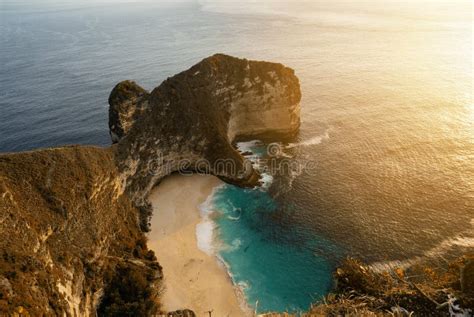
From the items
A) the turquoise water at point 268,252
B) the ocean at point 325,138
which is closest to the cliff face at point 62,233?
the turquoise water at point 268,252

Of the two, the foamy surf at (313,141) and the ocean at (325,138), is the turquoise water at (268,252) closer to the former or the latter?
the ocean at (325,138)

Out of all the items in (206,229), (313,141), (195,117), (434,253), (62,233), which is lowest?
(434,253)

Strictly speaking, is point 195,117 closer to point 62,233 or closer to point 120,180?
point 120,180

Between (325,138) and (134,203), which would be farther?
(325,138)

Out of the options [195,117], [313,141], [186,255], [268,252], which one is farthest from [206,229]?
[313,141]

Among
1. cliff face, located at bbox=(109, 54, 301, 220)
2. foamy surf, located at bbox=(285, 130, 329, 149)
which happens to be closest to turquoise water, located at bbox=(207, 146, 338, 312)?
cliff face, located at bbox=(109, 54, 301, 220)

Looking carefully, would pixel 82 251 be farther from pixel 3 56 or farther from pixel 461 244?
pixel 3 56

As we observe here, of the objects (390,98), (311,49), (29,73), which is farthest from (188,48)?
(390,98)
